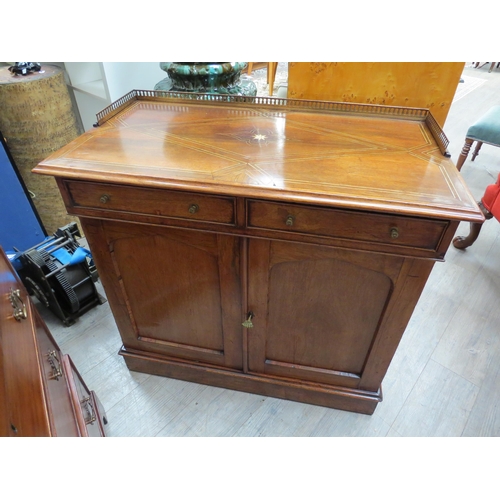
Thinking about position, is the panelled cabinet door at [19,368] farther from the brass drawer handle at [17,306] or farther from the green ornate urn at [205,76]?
the green ornate urn at [205,76]

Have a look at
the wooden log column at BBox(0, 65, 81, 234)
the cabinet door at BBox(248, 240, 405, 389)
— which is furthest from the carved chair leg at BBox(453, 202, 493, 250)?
the wooden log column at BBox(0, 65, 81, 234)

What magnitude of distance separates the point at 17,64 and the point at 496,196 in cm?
240

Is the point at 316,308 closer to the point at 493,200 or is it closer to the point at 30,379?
the point at 30,379

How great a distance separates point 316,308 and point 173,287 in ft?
1.46

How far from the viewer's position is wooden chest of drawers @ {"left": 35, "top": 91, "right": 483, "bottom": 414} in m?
0.79

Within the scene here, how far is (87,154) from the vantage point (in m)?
0.90

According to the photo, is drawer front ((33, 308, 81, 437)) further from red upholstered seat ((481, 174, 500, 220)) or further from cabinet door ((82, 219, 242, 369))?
red upholstered seat ((481, 174, 500, 220))

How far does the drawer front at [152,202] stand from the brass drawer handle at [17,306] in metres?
0.28

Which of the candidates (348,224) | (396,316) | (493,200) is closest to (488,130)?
(493,200)

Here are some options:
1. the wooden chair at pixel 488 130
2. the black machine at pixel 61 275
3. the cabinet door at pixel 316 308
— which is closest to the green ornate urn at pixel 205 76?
the cabinet door at pixel 316 308

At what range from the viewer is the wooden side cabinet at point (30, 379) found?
54cm

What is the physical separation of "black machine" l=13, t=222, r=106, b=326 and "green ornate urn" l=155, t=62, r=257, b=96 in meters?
0.82

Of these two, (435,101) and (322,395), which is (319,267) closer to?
(322,395)

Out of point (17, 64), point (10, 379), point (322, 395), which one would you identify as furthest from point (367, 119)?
point (17, 64)
